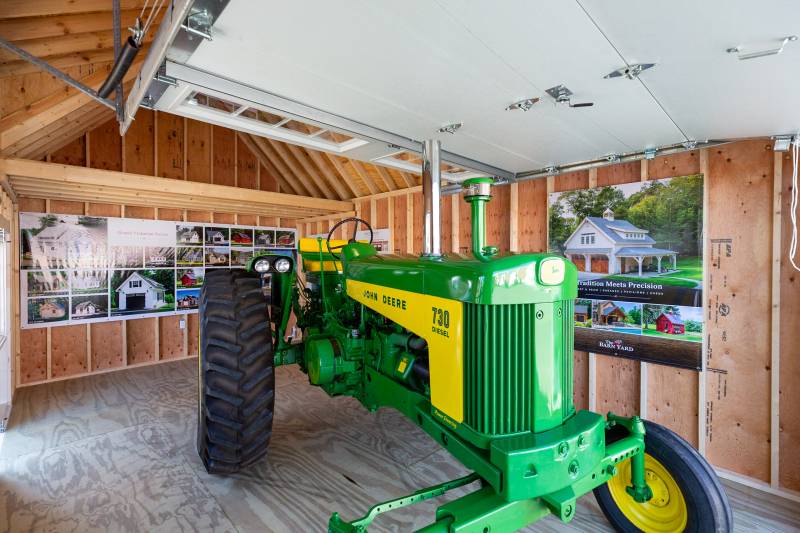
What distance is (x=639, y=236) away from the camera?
9.43 ft

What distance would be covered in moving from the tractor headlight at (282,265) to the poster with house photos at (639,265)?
2325mm

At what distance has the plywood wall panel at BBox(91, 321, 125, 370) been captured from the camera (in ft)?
16.6

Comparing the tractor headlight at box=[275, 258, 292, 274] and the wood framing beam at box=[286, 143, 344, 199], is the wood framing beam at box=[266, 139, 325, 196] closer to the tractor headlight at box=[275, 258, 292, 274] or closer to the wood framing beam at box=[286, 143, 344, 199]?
the wood framing beam at box=[286, 143, 344, 199]

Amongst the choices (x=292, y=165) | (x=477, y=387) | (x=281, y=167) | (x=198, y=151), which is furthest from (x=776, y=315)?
(x=198, y=151)

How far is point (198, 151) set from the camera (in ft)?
18.7

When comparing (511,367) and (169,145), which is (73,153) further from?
(511,367)

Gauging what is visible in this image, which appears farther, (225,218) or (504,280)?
(225,218)

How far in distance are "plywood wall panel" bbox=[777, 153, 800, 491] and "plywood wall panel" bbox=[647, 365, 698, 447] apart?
0.44m

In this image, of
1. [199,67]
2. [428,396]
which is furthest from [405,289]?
[199,67]

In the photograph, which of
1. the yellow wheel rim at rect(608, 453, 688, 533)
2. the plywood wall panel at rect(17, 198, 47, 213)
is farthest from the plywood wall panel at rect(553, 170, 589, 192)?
the plywood wall panel at rect(17, 198, 47, 213)

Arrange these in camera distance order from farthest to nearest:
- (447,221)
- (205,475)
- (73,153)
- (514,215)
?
(73,153)
(447,221)
(514,215)
(205,475)

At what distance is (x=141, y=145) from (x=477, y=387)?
19.1 feet

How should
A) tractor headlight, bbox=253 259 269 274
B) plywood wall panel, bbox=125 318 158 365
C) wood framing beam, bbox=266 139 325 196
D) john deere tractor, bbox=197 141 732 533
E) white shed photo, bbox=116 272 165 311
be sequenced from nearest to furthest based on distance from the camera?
john deere tractor, bbox=197 141 732 533 → tractor headlight, bbox=253 259 269 274 → white shed photo, bbox=116 272 165 311 → plywood wall panel, bbox=125 318 158 365 → wood framing beam, bbox=266 139 325 196

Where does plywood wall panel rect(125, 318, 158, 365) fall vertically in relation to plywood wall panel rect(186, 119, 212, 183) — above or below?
below
